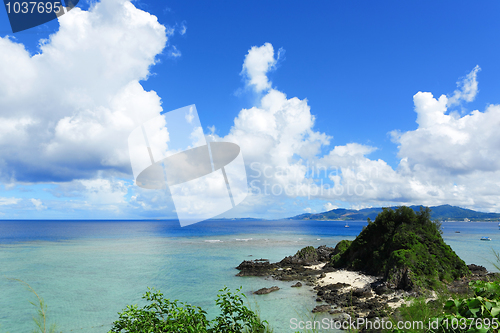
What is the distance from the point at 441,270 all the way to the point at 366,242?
6700 mm

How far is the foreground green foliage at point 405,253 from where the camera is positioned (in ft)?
61.7

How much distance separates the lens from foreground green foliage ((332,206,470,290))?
18797 mm

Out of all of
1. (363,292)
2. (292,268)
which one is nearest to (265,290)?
(363,292)

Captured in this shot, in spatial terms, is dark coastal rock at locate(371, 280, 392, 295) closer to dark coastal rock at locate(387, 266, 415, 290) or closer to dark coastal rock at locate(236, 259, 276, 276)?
dark coastal rock at locate(387, 266, 415, 290)

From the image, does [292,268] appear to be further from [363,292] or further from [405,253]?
[405,253]

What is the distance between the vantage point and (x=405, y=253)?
20.0 meters

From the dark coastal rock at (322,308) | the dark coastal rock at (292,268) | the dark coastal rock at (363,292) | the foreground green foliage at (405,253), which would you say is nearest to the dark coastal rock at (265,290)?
the dark coastal rock at (292,268)

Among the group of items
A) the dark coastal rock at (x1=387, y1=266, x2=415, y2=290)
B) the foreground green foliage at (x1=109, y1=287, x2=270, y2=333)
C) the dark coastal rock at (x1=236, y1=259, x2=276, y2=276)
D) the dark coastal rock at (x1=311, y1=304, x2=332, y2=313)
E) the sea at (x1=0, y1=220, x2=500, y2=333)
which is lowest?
the dark coastal rock at (x1=236, y1=259, x2=276, y2=276)

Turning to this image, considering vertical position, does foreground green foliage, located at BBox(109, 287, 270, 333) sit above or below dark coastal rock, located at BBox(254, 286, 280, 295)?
above

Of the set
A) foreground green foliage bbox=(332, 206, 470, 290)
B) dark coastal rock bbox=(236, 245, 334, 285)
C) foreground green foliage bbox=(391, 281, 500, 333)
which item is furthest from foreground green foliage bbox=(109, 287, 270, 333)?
dark coastal rock bbox=(236, 245, 334, 285)

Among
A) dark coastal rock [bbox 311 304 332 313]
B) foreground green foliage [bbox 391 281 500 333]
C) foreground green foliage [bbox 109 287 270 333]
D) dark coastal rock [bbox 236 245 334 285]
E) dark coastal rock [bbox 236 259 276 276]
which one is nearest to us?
foreground green foliage [bbox 391 281 500 333]

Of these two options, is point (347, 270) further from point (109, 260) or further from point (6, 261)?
point (6, 261)

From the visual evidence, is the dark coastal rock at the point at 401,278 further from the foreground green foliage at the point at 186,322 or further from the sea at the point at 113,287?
the foreground green foliage at the point at 186,322

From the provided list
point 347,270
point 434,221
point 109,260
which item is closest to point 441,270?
point 434,221
